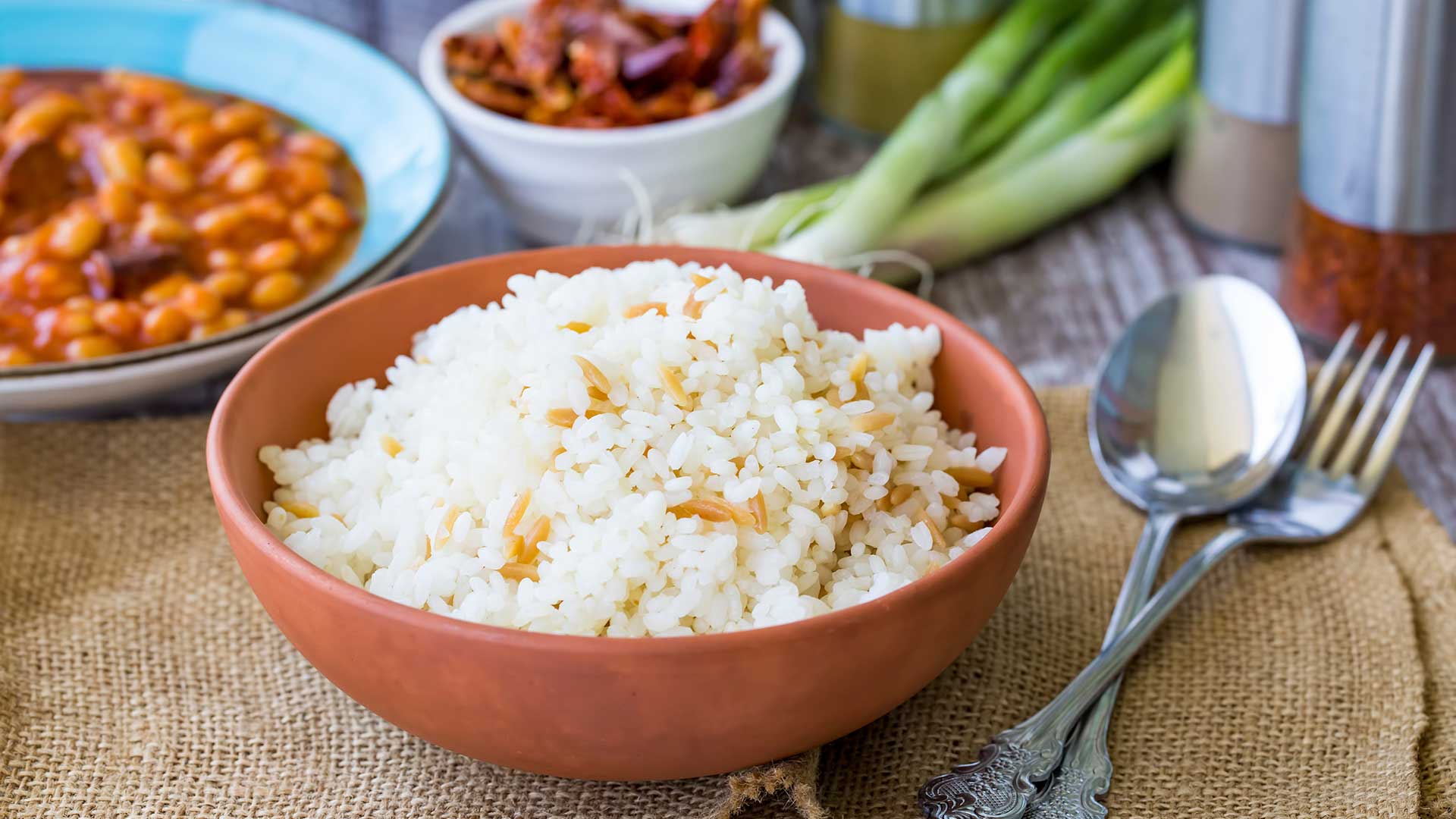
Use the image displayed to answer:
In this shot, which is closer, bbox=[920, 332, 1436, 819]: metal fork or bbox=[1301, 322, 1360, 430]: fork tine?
bbox=[920, 332, 1436, 819]: metal fork

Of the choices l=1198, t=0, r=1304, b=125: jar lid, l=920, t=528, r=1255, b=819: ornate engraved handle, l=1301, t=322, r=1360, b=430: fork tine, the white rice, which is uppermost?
the white rice

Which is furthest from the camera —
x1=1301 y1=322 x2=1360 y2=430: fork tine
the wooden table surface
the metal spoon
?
the wooden table surface


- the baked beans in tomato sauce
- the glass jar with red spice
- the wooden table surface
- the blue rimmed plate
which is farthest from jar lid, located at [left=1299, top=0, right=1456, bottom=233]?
the baked beans in tomato sauce

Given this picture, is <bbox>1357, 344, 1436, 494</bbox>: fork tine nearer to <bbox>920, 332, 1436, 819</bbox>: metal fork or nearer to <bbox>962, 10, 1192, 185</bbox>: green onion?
<bbox>920, 332, 1436, 819</bbox>: metal fork

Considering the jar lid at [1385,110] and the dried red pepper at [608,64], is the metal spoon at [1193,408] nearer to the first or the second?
the jar lid at [1385,110]

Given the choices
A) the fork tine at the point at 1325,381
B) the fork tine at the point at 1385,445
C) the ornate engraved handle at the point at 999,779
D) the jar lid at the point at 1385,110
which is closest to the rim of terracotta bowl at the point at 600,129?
the jar lid at the point at 1385,110

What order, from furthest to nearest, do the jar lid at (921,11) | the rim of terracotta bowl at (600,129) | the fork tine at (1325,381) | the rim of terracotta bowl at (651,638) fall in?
the jar lid at (921,11), the rim of terracotta bowl at (600,129), the fork tine at (1325,381), the rim of terracotta bowl at (651,638)

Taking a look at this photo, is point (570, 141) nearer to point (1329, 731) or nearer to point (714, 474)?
point (714, 474)
